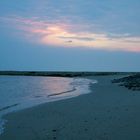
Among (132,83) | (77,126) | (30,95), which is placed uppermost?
(132,83)

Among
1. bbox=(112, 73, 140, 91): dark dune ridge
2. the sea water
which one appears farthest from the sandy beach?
bbox=(112, 73, 140, 91): dark dune ridge

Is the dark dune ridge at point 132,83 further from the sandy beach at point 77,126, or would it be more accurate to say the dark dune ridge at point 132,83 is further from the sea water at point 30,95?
the sandy beach at point 77,126

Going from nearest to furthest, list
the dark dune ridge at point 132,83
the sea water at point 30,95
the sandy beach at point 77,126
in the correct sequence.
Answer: the sandy beach at point 77,126 < the sea water at point 30,95 < the dark dune ridge at point 132,83

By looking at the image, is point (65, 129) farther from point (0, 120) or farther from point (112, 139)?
point (0, 120)

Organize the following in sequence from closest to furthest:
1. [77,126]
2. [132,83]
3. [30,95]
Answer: [77,126]
[30,95]
[132,83]

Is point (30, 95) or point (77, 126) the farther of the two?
point (30, 95)

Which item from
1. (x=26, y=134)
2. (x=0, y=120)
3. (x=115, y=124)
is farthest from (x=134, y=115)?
(x=0, y=120)

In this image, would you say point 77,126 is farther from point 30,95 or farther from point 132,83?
point 132,83

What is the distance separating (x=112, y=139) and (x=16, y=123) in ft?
18.6

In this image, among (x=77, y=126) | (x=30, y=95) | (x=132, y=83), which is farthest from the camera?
(x=132, y=83)

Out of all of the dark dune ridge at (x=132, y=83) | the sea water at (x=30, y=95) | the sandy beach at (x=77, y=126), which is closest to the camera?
the sandy beach at (x=77, y=126)

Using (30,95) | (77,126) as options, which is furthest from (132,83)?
(77,126)

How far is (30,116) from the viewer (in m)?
16.9

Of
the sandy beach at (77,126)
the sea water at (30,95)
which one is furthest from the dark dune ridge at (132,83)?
the sandy beach at (77,126)
